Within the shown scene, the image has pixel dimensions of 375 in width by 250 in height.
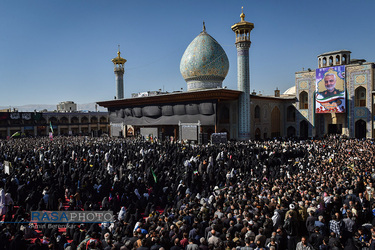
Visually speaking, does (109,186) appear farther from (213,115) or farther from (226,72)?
(226,72)

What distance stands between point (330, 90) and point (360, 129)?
5.15 meters

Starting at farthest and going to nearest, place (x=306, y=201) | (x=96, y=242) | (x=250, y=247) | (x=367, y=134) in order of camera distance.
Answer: (x=367, y=134) → (x=306, y=201) → (x=96, y=242) → (x=250, y=247)

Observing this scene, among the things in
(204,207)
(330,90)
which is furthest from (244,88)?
(204,207)

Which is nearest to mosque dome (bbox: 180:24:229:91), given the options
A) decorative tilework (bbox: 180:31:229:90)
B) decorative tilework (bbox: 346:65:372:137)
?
decorative tilework (bbox: 180:31:229:90)

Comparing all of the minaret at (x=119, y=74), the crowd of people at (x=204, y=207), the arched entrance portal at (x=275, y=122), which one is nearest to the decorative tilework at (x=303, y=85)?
the arched entrance portal at (x=275, y=122)

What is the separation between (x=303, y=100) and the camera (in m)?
31.8

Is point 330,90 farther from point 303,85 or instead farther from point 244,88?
point 244,88

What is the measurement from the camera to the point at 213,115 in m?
27.3

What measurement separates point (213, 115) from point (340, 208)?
2039 cm

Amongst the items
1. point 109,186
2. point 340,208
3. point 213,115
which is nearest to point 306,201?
point 340,208

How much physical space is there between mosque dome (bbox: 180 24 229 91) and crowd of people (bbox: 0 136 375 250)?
1649 centimetres

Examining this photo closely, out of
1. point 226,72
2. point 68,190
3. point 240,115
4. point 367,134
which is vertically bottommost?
point 68,190

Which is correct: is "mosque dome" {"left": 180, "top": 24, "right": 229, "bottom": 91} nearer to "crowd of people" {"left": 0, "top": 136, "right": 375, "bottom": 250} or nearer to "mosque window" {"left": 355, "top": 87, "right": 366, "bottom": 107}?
"mosque window" {"left": 355, "top": 87, "right": 366, "bottom": 107}

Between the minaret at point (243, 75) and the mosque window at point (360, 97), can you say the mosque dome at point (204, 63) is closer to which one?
the minaret at point (243, 75)
